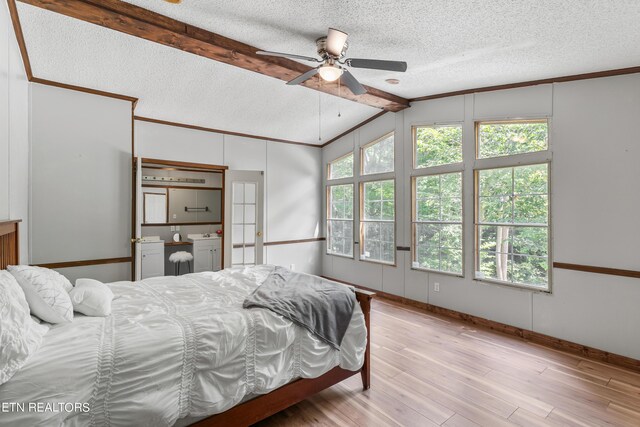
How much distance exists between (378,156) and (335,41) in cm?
306

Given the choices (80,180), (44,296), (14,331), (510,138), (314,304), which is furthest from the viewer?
(510,138)

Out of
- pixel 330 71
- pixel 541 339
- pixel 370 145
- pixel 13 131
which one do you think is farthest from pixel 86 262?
pixel 541 339

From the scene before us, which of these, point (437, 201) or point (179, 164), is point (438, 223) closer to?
point (437, 201)

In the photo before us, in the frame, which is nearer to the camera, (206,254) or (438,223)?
(438,223)

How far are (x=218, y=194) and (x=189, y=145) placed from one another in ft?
6.30

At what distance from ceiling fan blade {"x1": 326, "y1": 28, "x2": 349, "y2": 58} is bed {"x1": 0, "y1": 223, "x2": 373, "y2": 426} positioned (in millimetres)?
2008

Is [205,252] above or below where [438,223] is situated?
below

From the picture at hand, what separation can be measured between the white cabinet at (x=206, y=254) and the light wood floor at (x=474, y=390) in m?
3.88

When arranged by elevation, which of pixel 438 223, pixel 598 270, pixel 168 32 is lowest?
pixel 598 270

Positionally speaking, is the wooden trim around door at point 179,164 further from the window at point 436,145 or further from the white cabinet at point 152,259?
the window at point 436,145

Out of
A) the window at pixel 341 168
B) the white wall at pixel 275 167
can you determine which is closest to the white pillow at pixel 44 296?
the white wall at pixel 275 167

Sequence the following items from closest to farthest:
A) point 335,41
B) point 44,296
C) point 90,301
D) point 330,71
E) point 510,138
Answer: point 44,296 < point 90,301 < point 335,41 < point 330,71 < point 510,138

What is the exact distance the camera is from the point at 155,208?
19.5 ft

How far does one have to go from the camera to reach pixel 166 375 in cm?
162
